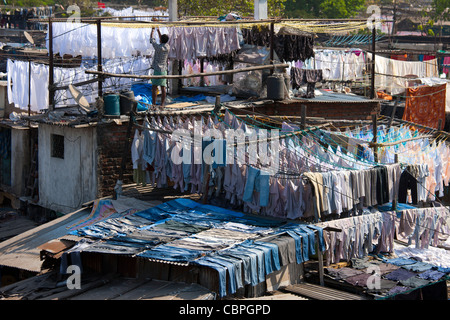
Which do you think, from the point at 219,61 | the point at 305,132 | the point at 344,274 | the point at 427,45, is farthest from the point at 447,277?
the point at 427,45

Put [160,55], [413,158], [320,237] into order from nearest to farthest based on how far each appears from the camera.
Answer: [320,237] < [413,158] < [160,55]

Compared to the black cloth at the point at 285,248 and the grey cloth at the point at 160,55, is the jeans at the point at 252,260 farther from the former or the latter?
the grey cloth at the point at 160,55

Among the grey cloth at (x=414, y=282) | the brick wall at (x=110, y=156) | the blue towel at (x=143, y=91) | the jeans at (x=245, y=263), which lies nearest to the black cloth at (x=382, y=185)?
the grey cloth at (x=414, y=282)

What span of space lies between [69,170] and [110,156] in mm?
1142

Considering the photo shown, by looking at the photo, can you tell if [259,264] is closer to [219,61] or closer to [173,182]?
[173,182]

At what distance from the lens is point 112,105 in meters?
13.5

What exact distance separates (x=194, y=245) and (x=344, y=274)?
269 cm

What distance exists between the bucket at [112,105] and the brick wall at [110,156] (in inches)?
10.0

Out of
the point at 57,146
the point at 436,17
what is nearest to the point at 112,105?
the point at 57,146

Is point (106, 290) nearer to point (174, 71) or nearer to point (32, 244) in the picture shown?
point (32, 244)

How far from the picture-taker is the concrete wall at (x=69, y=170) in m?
13.6

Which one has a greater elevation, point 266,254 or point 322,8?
point 322,8

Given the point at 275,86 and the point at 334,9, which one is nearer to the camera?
the point at 275,86

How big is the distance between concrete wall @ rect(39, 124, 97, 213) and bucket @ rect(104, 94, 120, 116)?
0.47m
